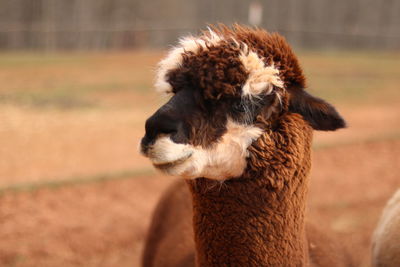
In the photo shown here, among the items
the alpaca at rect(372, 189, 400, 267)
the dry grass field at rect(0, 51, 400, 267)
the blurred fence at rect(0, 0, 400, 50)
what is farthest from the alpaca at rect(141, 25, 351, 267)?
the blurred fence at rect(0, 0, 400, 50)

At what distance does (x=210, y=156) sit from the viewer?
108 inches

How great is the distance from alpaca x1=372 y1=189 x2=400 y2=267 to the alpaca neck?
1.34 meters

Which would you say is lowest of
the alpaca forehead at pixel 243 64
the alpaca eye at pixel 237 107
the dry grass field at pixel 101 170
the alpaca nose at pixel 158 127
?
Result: the dry grass field at pixel 101 170

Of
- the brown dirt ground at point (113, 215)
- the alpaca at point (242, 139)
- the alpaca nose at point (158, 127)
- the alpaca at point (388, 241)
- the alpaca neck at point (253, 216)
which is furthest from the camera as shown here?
the brown dirt ground at point (113, 215)

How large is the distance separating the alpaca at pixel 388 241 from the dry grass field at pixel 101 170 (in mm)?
510

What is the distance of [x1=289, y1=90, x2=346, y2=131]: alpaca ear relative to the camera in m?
2.95

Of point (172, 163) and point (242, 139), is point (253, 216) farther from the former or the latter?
point (172, 163)

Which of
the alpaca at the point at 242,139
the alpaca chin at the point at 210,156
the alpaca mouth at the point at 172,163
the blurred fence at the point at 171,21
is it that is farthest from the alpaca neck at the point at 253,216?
the blurred fence at the point at 171,21

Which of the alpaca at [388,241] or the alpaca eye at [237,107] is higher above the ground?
the alpaca eye at [237,107]

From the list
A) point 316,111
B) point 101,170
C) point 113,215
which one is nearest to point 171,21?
point 101,170

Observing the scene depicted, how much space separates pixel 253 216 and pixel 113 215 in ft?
13.5

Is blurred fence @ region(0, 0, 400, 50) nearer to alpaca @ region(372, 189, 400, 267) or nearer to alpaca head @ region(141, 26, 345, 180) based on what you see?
alpaca @ region(372, 189, 400, 267)

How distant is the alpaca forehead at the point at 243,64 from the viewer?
9.25 ft

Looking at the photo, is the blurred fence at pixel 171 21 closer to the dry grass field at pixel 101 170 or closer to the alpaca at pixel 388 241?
the dry grass field at pixel 101 170
